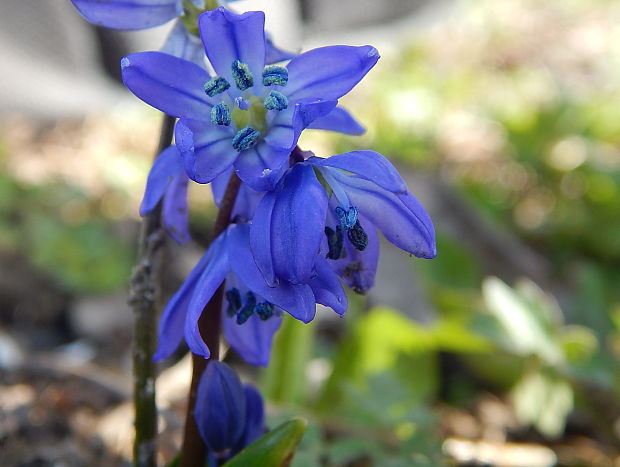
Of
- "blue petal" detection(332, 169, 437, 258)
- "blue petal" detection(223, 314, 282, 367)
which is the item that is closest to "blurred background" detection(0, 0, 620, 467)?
"blue petal" detection(223, 314, 282, 367)

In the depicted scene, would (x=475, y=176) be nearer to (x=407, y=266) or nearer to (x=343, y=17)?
(x=407, y=266)

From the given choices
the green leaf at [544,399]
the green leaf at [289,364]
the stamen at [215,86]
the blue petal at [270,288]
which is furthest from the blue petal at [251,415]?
the green leaf at [544,399]

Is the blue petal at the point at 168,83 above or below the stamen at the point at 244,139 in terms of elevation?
above

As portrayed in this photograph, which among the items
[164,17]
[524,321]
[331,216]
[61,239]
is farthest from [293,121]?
[61,239]

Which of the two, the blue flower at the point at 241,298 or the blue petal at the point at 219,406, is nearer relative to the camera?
the blue flower at the point at 241,298

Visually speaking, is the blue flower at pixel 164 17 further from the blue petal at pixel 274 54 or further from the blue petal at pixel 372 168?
the blue petal at pixel 372 168
